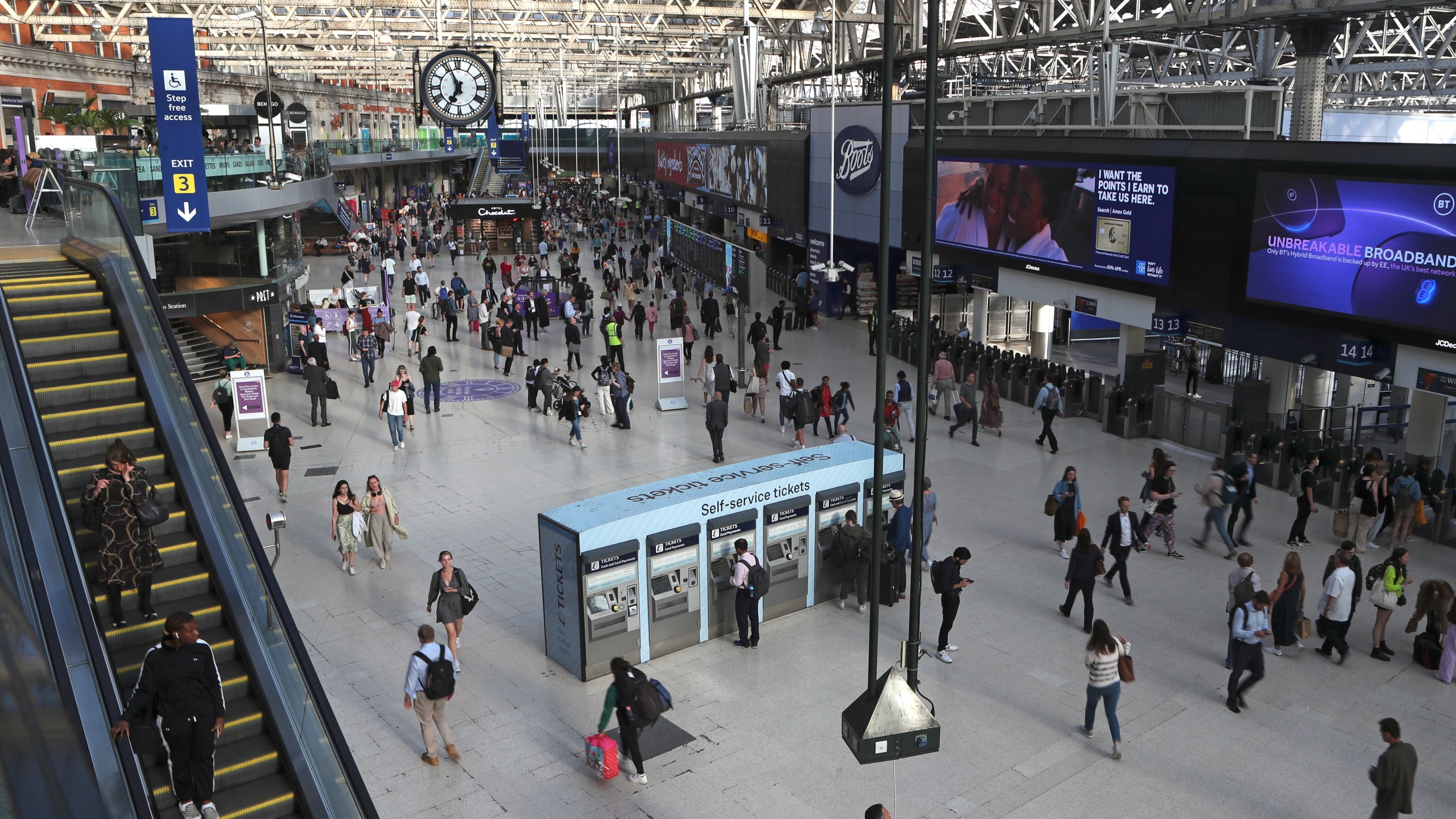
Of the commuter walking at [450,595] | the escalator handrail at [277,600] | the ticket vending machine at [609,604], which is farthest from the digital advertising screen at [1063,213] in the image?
the escalator handrail at [277,600]

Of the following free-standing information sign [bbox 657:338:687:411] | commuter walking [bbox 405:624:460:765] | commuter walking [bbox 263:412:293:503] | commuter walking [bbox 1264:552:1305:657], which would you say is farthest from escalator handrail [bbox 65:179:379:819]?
free-standing information sign [bbox 657:338:687:411]

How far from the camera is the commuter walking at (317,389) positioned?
20625 millimetres

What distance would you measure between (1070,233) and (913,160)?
5.96m

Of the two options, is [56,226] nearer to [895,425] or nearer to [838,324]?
[895,425]

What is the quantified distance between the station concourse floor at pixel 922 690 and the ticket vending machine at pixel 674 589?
21cm

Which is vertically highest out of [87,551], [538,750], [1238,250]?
[1238,250]

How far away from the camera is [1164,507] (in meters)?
14.5

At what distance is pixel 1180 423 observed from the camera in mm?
19938

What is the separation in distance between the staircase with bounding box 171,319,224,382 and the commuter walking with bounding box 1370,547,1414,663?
2272cm

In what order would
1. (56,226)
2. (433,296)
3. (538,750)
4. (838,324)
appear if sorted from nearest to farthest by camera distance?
(538,750), (56,226), (838,324), (433,296)

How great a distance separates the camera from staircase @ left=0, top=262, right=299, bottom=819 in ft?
25.3

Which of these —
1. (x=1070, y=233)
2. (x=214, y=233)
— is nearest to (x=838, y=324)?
(x=1070, y=233)

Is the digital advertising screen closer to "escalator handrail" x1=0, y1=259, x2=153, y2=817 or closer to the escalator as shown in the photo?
the escalator

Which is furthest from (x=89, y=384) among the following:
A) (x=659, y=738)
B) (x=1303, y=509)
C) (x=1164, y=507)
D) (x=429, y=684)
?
(x=1303, y=509)
